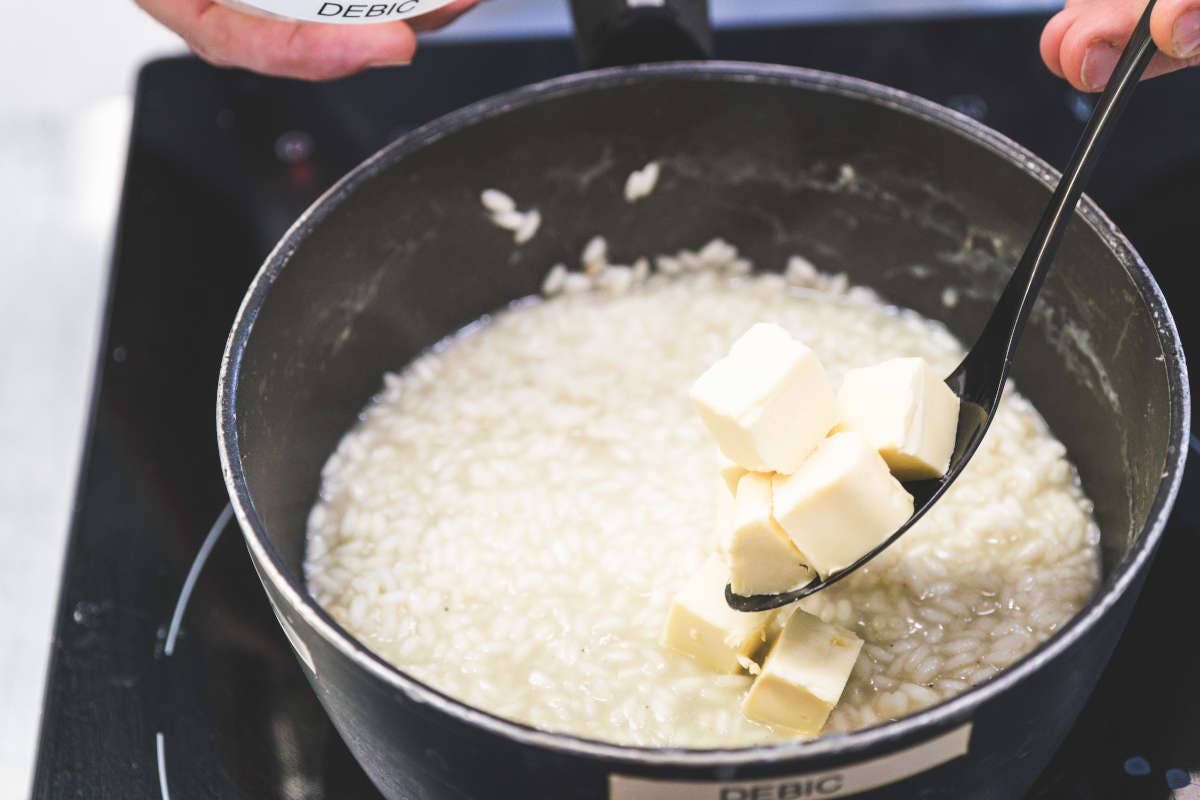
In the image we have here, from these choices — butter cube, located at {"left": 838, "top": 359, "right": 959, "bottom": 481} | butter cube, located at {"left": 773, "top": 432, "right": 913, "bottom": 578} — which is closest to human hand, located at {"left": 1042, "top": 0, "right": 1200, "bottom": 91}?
butter cube, located at {"left": 838, "top": 359, "right": 959, "bottom": 481}

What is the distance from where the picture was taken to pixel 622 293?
215 cm

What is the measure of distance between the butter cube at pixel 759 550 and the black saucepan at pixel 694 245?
308 millimetres

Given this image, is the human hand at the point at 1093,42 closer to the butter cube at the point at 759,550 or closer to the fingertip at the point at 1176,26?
the fingertip at the point at 1176,26

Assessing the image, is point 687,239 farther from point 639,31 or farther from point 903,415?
point 903,415

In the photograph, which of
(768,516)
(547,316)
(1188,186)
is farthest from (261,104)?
(1188,186)

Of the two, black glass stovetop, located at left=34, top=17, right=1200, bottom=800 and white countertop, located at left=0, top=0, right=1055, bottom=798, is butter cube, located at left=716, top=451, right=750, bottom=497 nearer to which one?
black glass stovetop, located at left=34, top=17, right=1200, bottom=800

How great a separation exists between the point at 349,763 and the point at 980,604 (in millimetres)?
842

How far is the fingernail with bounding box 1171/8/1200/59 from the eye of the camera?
4.46ft

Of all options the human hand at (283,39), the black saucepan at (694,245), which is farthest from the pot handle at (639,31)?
the human hand at (283,39)

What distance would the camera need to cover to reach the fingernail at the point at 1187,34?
1.36m

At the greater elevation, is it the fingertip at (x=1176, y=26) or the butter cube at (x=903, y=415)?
the fingertip at (x=1176, y=26)

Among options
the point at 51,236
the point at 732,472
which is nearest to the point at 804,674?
the point at 732,472

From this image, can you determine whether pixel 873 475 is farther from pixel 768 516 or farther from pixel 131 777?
pixel 131 777

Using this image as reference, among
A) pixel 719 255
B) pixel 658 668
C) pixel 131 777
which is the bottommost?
pixel 131 777
